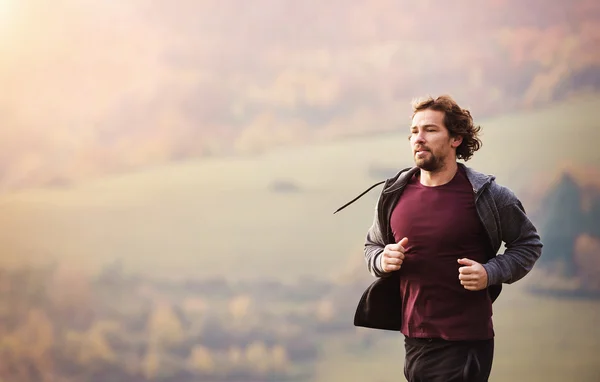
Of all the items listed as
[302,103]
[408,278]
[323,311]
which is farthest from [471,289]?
[302,103]

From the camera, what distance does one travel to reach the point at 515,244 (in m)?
2.39

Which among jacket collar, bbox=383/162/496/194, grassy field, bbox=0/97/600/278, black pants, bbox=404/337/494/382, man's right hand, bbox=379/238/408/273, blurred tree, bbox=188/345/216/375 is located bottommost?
black pants, bbox=404/337/494/382

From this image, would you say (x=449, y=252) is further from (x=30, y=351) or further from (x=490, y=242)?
(x=30, y=351)

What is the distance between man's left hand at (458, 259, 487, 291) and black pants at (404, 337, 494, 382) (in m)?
0.19

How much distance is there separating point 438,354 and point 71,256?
7.43 ft

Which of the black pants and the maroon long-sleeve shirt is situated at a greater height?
the maroon long-sleeve shirt

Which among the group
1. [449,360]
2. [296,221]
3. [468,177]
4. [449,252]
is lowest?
[449,360]

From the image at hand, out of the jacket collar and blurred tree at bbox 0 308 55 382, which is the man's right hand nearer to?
the jacket collar

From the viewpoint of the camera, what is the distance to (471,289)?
2.28 m

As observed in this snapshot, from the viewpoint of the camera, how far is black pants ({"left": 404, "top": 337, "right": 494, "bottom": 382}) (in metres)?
2.33

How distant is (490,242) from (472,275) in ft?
0.53

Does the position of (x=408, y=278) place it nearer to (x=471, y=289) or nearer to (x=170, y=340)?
(x=471, y=289)

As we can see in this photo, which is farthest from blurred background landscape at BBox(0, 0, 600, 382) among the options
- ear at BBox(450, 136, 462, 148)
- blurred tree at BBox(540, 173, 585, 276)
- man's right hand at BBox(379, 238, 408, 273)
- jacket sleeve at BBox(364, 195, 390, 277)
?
man's right hand at BBox(379, 238, 408, 273)

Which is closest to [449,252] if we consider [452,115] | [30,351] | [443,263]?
[443,263]
